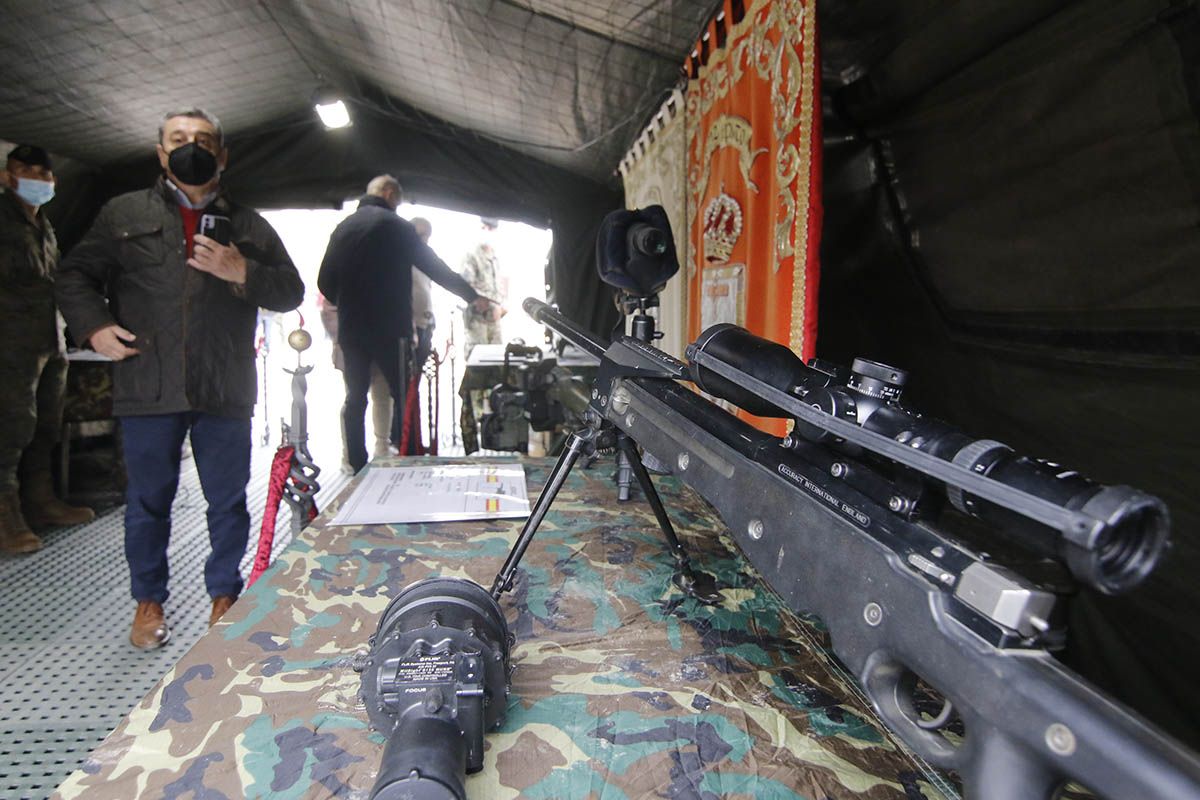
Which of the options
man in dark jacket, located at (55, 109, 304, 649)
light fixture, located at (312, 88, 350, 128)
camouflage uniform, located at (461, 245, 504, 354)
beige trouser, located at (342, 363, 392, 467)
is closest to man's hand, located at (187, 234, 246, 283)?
man in dark jacket, located at (55, 109, 304, 649)

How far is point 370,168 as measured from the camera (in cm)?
453

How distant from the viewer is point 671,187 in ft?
9.51

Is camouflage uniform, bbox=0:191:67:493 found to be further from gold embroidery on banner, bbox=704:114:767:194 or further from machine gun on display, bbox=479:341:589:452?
gold embroidery on banner, bbox=704:114:767:194

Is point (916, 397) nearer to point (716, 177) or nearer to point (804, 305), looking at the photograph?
point (804, 305)

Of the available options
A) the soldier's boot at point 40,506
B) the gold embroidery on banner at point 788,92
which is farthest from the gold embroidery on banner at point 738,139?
the soldier's boot at point 40,506

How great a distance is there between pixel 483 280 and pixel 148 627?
4.72m

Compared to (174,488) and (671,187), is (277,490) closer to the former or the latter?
(174,488)

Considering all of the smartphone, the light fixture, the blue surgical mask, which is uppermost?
the light fixture

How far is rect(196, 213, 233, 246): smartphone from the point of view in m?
1.68

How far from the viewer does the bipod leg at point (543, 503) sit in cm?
103

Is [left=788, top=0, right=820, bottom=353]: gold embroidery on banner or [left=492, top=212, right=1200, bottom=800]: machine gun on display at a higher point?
[left=788, top=0, right=820, bottom=353]: gold embroidery on banner

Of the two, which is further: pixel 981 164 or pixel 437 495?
pixel 437 495

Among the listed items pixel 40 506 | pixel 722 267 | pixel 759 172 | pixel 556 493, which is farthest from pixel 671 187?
pixel 40 506

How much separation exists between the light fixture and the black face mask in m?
2.75
